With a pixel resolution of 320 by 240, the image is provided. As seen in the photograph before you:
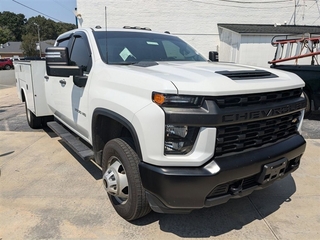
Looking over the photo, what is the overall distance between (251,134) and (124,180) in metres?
1.26

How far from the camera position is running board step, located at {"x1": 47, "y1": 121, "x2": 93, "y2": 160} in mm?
3299

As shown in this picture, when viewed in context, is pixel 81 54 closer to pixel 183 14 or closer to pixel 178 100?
pixel 178 100

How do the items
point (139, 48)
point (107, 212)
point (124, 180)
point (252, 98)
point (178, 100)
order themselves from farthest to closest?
point (139, 48) → point (107, 212) → point (124, 180) → point (252, 98) → point (178, 100)

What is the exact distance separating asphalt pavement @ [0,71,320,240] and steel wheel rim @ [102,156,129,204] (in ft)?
1.10

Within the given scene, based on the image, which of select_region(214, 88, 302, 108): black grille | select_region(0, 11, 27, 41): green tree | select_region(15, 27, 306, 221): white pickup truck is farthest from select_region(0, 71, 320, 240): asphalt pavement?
select_region(0, 11, 27, 41): green tree

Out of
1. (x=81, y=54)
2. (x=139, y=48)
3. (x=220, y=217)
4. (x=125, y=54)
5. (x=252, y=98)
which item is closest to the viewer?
(x=252, y=98)

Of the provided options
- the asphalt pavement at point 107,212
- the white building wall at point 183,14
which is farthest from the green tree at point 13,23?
the asphalt pavement at point 107,212

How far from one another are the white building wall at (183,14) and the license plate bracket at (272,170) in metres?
19.4

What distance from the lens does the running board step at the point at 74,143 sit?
3.30 metres

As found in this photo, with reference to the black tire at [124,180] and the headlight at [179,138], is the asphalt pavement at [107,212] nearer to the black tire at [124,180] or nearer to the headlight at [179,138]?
the black tire at [124,180]

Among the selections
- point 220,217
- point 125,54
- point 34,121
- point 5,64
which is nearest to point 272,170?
point 220,217

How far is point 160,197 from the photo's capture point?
2.17m

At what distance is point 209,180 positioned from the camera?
207cm

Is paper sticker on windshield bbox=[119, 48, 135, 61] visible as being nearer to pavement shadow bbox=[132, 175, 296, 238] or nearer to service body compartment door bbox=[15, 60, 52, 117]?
pavement shadow bbox=[132, 175, 296, 238]
